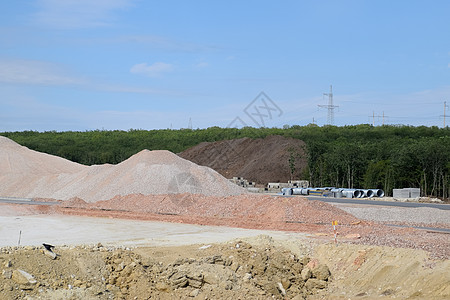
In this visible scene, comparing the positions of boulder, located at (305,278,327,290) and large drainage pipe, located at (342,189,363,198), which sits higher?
large drainage pipe, located at (342,189,363,198)

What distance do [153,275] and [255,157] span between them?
184ft

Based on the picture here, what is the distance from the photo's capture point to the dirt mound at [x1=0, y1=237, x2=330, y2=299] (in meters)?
12.5

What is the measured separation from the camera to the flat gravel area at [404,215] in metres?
25.0

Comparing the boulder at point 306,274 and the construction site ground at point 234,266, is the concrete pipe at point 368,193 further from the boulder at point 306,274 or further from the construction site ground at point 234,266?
the boulder at point 306,274

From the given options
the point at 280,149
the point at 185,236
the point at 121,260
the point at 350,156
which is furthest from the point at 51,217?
the point at 280,149

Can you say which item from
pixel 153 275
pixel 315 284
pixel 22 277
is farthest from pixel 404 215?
pixel 22 277

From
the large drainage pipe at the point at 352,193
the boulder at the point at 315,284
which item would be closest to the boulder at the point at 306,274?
the boulder at the point at 315,284

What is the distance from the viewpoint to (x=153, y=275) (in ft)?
44.8

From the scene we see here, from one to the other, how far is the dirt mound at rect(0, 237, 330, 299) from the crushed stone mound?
1872 centimetres

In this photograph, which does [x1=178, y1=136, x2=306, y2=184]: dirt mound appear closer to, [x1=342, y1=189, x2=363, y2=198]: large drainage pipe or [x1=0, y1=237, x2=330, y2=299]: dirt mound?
[x1=342, y1=189, x2=363, y2=198]: large drainage pipe

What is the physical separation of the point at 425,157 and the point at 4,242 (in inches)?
1294

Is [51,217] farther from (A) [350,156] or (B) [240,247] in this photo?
(A) [350,156]

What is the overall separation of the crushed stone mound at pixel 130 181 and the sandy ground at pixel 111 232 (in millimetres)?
7524

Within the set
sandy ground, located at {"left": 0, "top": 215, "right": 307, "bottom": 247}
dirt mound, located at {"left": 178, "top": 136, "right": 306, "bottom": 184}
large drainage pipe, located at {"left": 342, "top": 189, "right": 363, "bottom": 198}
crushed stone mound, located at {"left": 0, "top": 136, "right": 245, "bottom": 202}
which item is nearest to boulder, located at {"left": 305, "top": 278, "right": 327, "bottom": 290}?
sandy ground, located at {"left": 0, "top": 215, "right": 307, "bottom": 247}
